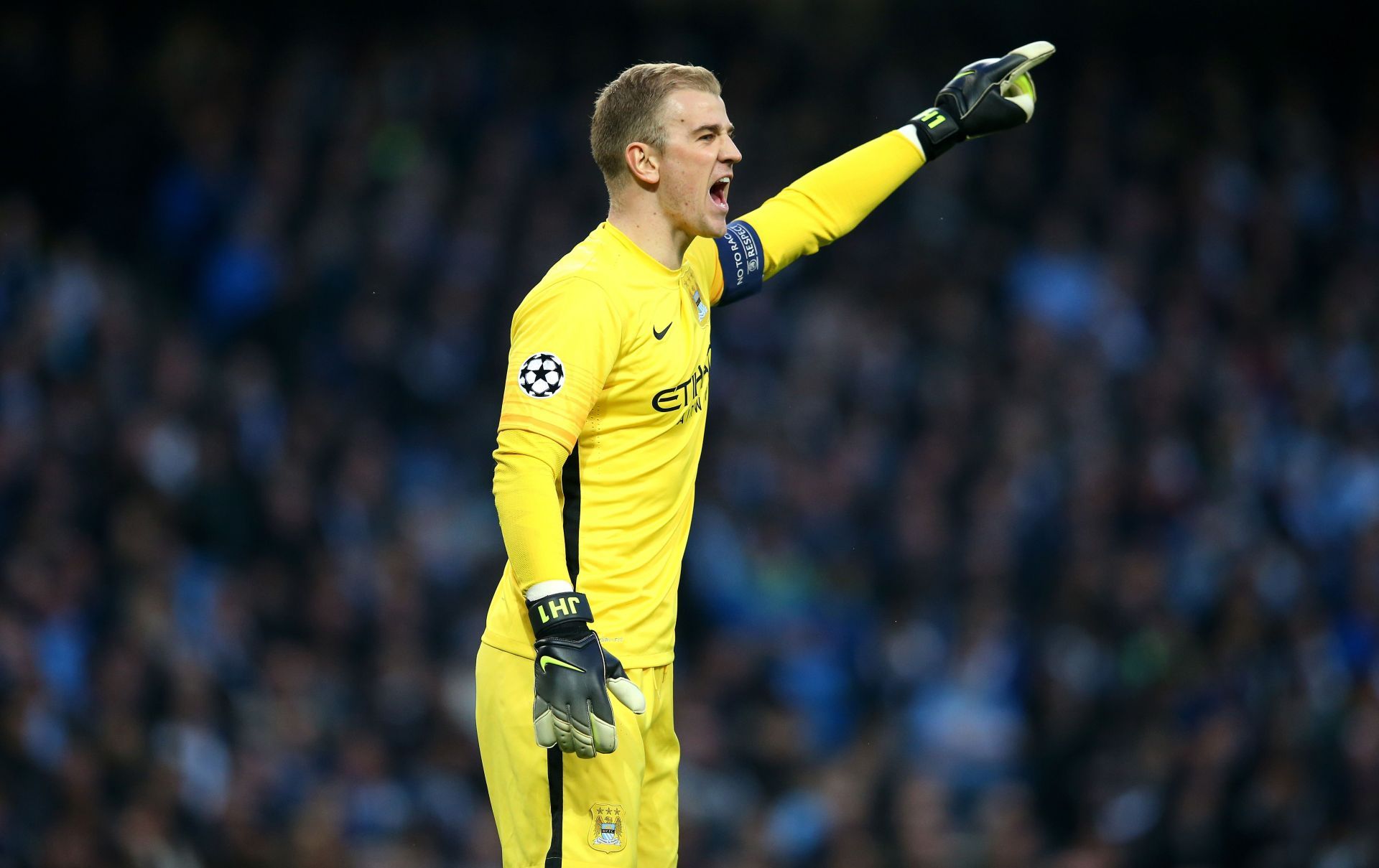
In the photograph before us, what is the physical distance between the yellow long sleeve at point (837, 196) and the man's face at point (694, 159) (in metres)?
0.52

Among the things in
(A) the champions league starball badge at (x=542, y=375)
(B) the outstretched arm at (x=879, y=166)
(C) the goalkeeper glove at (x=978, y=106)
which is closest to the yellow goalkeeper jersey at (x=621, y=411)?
(A) the champions league starball badge at (x=542, y=375)

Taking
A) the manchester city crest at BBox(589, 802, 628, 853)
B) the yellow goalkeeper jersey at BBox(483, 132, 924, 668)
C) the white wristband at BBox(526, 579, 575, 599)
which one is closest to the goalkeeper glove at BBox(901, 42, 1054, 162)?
the yellow goalkeeper jersey at BBox(483, 132, 924, 668)

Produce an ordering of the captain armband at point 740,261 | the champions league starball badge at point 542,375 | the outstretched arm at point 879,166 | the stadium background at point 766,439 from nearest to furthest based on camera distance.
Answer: the champions league starball badge at point 542,375
the captain armband at point 740,261
the outstretched arm at point 879,166
the stadium background at point 766,439

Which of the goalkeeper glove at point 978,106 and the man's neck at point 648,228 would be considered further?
the goalkeeper glove at point 978,106

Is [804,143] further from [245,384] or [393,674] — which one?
[393,674]

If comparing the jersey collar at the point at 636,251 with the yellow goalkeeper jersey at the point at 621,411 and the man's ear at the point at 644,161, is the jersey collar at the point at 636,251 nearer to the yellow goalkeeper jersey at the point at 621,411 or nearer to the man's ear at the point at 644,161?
the yellow goalkeeper jersey at the point at 621,411

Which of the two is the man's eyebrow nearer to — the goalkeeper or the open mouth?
the goalkeeper

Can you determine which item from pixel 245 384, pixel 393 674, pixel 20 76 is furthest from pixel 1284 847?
pixel 20 76

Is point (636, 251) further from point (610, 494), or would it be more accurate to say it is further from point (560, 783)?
point (560, 783)

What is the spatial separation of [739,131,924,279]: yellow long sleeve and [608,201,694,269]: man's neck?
21.2 inches

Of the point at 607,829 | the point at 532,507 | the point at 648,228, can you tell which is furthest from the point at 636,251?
the point at 607,829

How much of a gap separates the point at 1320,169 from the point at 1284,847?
624 centimetres

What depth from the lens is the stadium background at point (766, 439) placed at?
8.12 meters

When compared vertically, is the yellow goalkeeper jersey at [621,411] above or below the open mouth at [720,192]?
below
